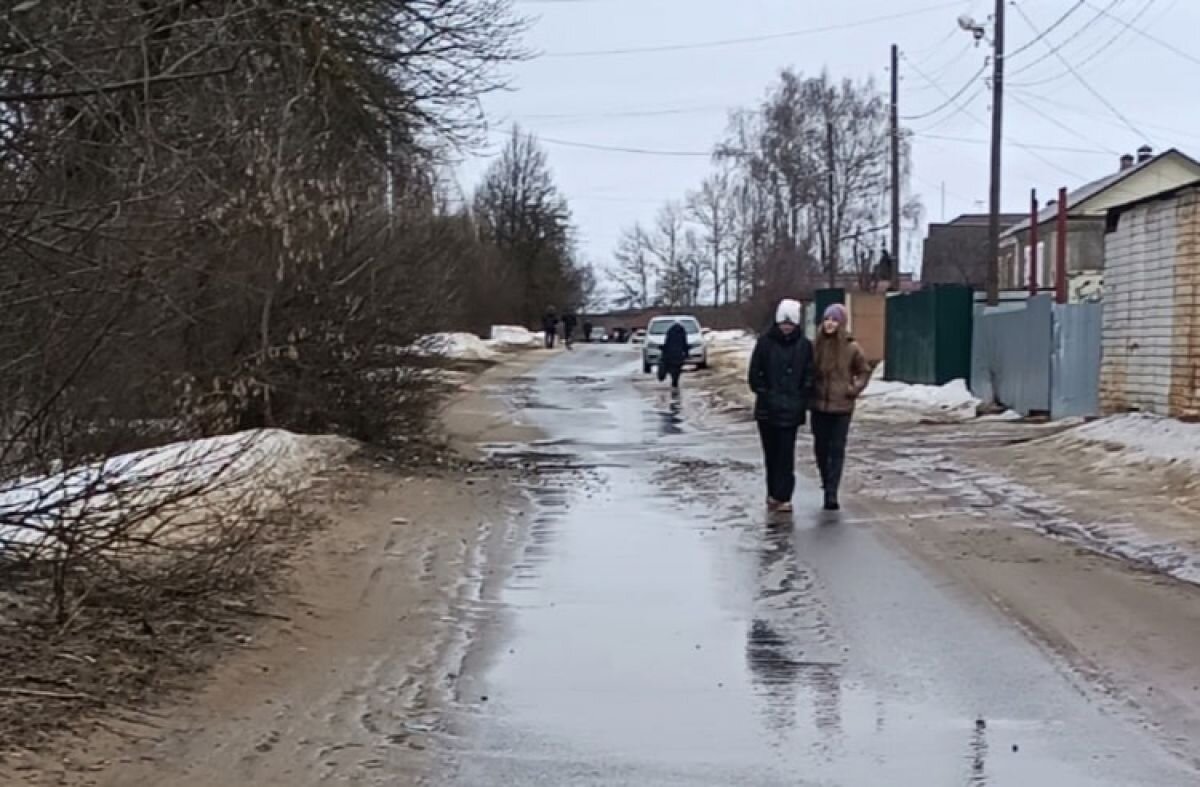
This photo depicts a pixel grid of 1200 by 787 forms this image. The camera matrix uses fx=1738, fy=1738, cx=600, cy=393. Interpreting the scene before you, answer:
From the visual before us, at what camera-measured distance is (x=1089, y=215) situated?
65938mm

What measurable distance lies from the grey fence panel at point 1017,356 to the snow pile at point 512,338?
136 ft

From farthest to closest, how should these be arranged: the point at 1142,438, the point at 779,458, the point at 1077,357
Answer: the point at 1077,357
the point at 1142,438
the point at 779,458

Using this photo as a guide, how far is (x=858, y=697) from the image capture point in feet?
23.8

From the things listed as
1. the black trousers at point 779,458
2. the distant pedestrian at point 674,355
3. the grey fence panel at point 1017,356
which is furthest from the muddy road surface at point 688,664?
the distant pedestrian at point 674,355

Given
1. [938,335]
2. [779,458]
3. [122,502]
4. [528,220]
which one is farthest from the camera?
[528,220]

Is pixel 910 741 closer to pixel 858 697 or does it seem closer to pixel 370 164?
pixel 858 697

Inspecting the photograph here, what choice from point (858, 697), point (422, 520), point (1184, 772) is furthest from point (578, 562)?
point (1184, 772)

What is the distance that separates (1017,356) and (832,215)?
141ft

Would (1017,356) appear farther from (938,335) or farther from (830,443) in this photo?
(830,443)

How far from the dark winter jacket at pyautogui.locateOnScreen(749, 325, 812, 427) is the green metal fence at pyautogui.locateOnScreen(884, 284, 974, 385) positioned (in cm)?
1673

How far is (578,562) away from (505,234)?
265 feet

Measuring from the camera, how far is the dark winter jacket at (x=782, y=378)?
13688mm

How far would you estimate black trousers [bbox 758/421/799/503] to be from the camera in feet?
44.7

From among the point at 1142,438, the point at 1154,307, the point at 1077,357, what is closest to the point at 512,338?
the point at 1077,357
